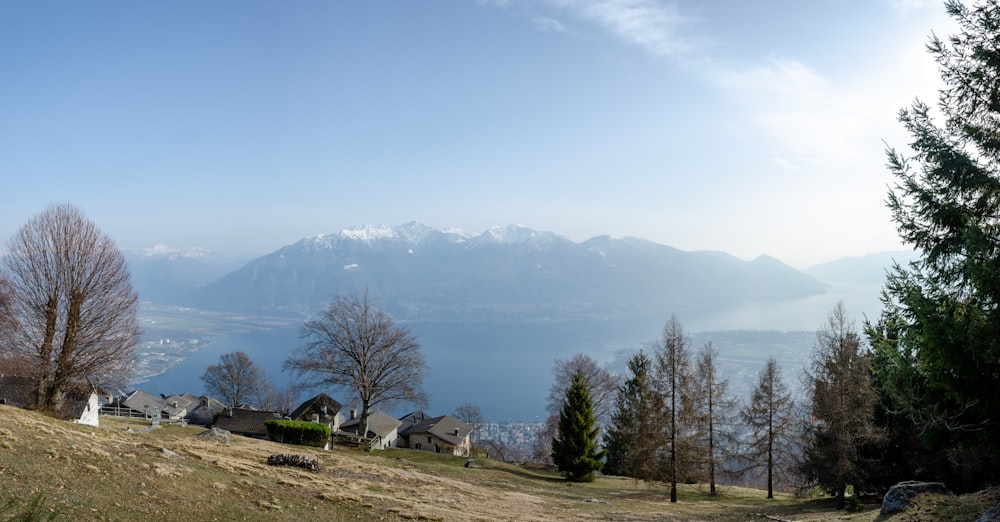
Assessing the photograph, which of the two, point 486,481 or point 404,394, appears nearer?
point 486,481

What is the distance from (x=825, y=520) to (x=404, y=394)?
95.5 feet

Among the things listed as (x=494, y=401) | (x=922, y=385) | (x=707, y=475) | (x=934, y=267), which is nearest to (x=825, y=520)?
(x=922, y=385)

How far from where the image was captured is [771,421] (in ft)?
107

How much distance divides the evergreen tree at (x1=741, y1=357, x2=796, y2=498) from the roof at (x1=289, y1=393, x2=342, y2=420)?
3773cm

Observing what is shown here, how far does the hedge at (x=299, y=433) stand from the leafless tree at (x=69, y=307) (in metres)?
10.6

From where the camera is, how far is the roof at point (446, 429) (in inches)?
2539

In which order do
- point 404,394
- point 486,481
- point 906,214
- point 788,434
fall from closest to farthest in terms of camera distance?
point 906,214 → point 486,481 → point 788,434 → point 404,394

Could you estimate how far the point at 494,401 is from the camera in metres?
165

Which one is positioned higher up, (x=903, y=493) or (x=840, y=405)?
(x=840, y=405)

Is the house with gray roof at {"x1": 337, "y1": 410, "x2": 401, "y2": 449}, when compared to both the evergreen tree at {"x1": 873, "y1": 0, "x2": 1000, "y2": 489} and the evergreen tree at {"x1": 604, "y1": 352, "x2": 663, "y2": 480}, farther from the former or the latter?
the evergreen tree at {"x1": 873, "y1": 0, "x2": 1000, "y2": 489}

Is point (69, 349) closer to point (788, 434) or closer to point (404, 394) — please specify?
point (404, 394)

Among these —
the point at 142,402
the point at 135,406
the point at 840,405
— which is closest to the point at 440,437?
the point at 135,406

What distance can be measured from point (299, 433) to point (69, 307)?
51.4 feet

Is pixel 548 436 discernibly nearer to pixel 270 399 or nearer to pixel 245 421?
pixel 245 421
